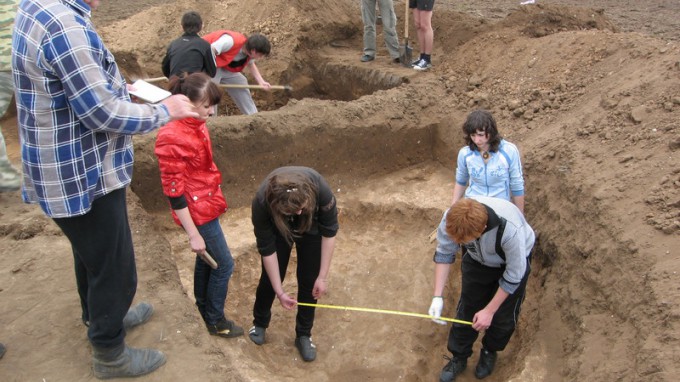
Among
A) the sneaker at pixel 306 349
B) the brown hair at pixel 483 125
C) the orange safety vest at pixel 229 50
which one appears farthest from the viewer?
the orange safety vest at pixel 229 50

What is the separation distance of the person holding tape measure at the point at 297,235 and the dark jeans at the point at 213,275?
0.27m

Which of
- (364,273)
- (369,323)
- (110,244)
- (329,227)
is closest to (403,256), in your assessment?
(364,273)

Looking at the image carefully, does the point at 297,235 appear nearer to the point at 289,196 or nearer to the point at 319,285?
the point at 319,285

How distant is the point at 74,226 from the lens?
104 inches

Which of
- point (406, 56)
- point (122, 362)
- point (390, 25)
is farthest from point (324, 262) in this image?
point (390, 25)

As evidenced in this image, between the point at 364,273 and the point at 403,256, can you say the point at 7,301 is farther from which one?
the point at 403,256

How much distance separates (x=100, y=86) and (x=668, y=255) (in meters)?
3.30

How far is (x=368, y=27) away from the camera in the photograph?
320 inches

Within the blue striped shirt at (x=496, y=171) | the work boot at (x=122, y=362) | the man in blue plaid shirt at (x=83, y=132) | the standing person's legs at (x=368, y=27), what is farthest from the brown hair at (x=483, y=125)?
the standing person's legs at (x=368, y=27)

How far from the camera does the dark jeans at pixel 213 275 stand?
3660mm

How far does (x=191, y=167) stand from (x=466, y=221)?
1.64m

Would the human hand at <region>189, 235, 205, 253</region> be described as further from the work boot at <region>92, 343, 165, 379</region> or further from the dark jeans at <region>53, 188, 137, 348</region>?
the work boot at <region>92, 343, 165, 379</region>

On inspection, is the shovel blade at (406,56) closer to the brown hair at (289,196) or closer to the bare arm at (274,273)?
the bare arm at (274,273)

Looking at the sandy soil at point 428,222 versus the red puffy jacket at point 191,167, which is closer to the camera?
the red puffy jacket at point 191,167
